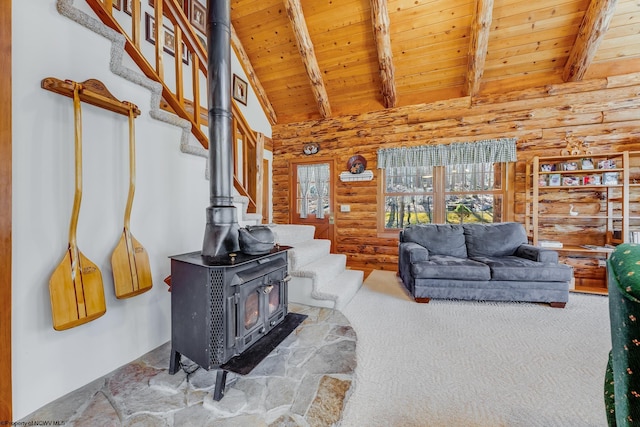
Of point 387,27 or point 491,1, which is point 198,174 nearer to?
point 387,27

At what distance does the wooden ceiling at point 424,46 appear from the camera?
10.7 feet

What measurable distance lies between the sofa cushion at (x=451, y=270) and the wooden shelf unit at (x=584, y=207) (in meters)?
1.56

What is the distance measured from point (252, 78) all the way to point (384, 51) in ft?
8.23

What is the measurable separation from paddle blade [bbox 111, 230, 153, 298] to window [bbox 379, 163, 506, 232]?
3854mm

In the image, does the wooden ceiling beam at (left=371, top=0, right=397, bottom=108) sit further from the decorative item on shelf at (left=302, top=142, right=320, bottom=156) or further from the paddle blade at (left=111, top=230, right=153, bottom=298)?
the paddle blade at (left=111, top=230, right=153, bottom=298)

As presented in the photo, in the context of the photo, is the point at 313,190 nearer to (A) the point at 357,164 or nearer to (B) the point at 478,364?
(A) the point at 357,164

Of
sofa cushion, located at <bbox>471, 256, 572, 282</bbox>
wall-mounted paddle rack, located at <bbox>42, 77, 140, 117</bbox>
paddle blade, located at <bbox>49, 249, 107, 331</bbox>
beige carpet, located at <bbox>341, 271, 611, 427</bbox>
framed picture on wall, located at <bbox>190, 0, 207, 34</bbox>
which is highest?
framed picture on wall, located at <bbox>190, 0, 207, 34</bbox>

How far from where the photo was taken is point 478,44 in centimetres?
339

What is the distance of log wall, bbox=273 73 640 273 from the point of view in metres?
3.60

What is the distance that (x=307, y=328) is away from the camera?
224 centimetres

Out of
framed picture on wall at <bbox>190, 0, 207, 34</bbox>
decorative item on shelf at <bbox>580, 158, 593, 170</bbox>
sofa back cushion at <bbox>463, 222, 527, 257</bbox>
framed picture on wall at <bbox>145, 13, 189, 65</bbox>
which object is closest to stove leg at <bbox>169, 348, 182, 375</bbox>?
framed picture on wall at <bbox>145, 13, 189, 65</bbox>

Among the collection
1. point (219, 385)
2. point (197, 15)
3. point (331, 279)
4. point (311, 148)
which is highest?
point (197, 15)

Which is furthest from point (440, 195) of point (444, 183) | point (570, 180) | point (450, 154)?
point (570, 180)

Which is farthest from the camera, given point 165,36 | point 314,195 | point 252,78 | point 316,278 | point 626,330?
point 314,195
